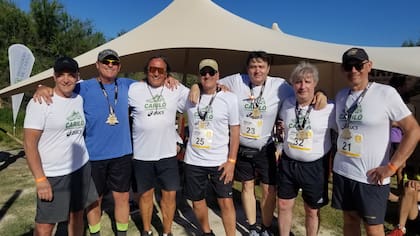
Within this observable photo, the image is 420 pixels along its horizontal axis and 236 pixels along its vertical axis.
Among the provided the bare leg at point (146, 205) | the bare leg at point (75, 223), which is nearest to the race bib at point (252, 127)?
the bare leg at point (146, 205)

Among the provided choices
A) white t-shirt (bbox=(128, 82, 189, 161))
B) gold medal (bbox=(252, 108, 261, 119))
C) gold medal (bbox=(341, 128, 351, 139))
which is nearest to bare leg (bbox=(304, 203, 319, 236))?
gold medal (bbox=(341, 128, 351, 139))

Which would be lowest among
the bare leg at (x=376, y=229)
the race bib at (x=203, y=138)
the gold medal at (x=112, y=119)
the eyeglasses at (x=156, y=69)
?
the bare leg at (x=376, y=229)

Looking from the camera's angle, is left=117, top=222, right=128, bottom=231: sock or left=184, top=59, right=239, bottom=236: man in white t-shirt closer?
left=184, top=59, right=239, bottom=236: man in white t-shirt

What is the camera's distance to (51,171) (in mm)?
1970

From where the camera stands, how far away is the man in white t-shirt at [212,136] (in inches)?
92.2

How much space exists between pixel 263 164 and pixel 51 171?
1.47m

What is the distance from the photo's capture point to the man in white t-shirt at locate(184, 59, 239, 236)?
2.34 metres

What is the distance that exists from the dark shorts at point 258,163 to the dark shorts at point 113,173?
2.81 ft

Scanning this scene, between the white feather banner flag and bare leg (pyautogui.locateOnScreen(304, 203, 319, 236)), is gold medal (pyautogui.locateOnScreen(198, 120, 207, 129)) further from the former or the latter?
the white feather banner flag

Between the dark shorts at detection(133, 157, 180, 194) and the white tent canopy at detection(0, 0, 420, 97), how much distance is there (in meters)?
1.28

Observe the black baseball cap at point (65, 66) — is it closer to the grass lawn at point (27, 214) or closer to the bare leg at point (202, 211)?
the bare leg at point (202, 211)

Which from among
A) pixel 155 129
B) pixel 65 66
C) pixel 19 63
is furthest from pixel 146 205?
pixel 19 63

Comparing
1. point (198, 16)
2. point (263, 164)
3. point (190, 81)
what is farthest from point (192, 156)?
point (190, 81)

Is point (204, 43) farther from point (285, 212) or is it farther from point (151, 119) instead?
point (285, 212)
